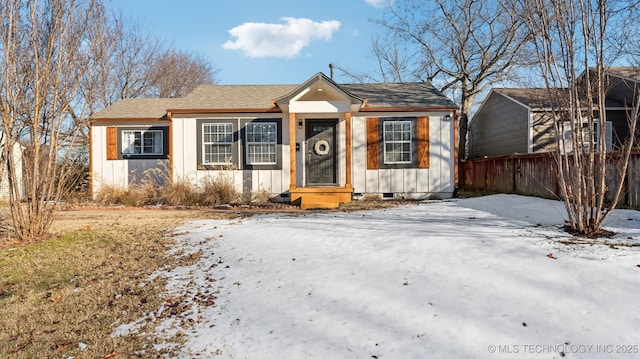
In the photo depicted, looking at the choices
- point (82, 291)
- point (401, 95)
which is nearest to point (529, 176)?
point (401, 95)

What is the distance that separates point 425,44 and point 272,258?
19.0 m

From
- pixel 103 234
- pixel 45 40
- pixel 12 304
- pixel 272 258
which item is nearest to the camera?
pixel 12 304

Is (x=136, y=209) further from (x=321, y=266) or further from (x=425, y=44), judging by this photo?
(x=425, y=44)

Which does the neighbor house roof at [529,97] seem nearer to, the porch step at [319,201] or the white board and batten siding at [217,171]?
the porch step at [319,201]

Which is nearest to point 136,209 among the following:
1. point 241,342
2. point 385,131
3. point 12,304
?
point 12,304

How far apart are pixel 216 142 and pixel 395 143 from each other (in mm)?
5577

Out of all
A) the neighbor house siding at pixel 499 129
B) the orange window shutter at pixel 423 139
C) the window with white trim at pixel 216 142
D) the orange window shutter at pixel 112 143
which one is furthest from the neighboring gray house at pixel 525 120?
the orange window shutter at pixel 112 143

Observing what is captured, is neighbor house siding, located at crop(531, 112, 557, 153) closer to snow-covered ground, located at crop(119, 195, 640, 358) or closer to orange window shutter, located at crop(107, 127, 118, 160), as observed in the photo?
snow-covered ground, located at crop(119, 195, 640, 358)

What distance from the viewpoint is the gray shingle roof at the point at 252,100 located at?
11.9 metres

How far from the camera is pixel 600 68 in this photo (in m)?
4.99

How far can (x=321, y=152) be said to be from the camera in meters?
12.0

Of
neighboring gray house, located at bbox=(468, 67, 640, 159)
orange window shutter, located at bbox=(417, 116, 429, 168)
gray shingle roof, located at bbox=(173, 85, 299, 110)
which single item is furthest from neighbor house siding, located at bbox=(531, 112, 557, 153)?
gray shingle roof, located at bbox=(173, 85, 299, 110)

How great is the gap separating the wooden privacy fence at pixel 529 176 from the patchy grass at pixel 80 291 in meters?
6.33

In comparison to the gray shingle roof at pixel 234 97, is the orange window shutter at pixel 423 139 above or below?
below
